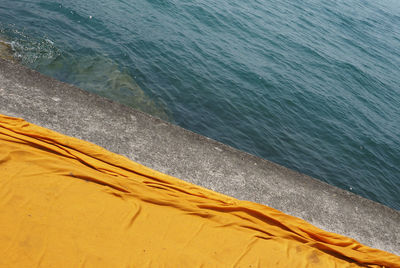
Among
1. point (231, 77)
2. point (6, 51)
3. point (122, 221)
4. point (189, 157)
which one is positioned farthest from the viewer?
point (231, 77)

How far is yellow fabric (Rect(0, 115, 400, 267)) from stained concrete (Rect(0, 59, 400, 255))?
0.27 m

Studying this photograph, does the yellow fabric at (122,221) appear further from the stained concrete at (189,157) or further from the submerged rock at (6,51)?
the submerged rock at (6,51)

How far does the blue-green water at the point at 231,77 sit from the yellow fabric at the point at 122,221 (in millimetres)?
4304

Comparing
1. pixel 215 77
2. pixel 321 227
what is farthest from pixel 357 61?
pixel 321 227

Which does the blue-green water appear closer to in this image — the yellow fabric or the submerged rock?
the submerged rock

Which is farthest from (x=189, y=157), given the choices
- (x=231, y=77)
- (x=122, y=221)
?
(x=231, y=77)

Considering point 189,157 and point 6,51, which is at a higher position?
point 189,157

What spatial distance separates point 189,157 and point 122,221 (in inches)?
55.0

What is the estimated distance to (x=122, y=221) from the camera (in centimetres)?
278

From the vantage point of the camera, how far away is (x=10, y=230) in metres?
2.43

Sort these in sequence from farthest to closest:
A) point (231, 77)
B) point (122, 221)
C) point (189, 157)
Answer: point (231, 77) → point (189, 157) → point (122, 221)

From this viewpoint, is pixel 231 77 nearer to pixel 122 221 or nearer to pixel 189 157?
pixel 189 157

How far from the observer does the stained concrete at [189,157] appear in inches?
149

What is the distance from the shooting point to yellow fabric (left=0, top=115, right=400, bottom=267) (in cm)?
249
